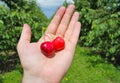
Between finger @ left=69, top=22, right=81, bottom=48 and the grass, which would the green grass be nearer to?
the grass

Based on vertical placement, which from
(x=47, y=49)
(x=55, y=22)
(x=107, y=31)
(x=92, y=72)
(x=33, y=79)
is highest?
(x=55, y=22)

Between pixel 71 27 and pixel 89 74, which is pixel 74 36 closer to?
pixel 71 27

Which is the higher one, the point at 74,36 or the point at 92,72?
the point at 74,36

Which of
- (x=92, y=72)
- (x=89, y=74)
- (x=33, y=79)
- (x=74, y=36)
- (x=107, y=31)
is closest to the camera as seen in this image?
(x=33, y=79)

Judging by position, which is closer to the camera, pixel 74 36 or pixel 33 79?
pixel 33 79

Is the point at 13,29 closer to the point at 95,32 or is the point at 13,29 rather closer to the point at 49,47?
the point at 95,32

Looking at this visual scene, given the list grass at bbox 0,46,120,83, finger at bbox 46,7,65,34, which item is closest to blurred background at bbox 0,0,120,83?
grass at bbox 0,46,120,83

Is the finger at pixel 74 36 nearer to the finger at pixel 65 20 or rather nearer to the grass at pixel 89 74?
the finger at pixel 65 20

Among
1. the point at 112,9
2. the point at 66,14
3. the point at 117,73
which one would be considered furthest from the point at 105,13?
the point at 66,14

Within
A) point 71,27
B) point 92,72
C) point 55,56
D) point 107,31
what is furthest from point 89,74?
point 55,56
